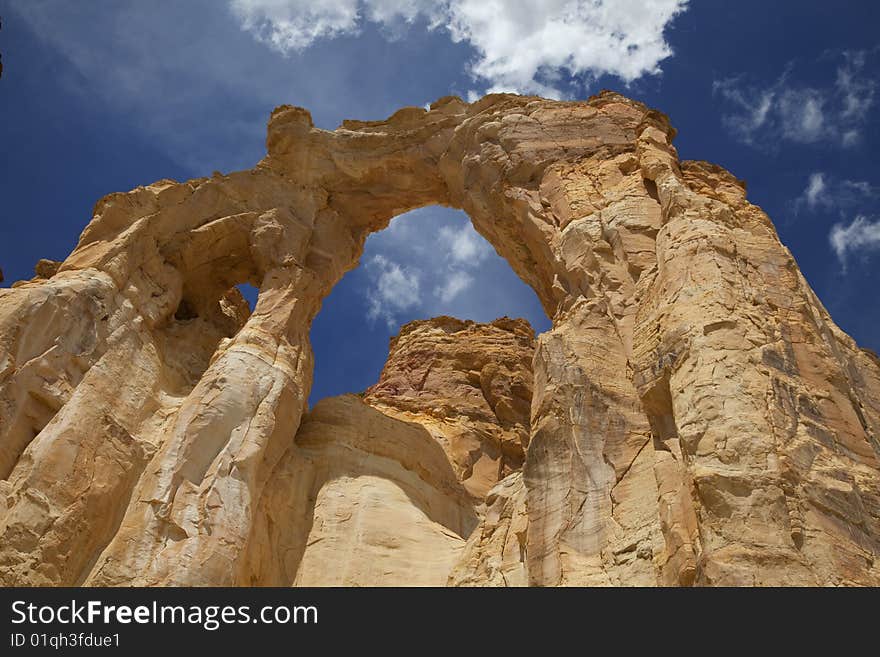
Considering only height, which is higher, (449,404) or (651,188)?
(449,404)

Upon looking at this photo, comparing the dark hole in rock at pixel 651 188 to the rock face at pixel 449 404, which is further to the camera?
the dark hole in rock at pixel 651 188

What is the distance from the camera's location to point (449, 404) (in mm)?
24141

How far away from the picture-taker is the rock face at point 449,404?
34.4 ft

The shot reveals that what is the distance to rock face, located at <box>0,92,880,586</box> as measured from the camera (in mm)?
10500

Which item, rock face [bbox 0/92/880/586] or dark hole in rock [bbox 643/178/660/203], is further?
dark hole in rock [bbox 643/178/660/203]

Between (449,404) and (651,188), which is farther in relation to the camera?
(449,404)

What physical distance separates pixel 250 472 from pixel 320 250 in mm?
7354

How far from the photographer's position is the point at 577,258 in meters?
16.2
